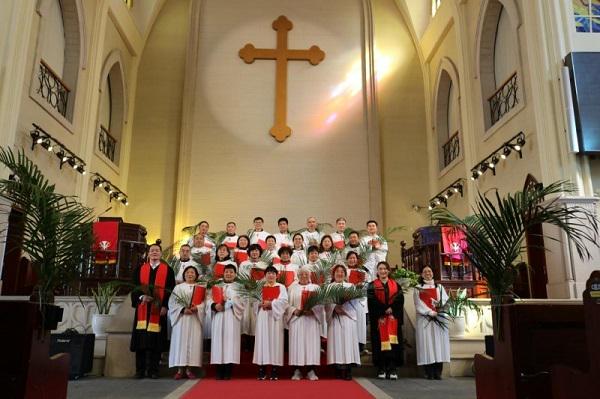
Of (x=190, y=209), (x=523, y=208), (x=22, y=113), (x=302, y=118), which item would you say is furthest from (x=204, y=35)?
(x=523, y=208)

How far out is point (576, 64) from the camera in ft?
26.4

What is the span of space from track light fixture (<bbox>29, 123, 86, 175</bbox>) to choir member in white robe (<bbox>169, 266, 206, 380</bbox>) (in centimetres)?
468

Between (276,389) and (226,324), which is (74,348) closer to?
(226,324)

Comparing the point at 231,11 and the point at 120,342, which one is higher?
the point at 231,11

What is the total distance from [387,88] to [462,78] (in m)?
3.12

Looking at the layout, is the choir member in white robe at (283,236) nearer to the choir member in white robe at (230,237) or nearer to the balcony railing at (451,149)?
the choir member in white robe at (230,237)

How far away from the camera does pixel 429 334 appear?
6660 mm

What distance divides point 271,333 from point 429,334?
207cm

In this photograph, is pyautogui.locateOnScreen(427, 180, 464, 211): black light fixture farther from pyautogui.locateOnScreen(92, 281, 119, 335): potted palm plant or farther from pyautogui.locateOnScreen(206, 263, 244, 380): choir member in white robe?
pyautogui.locateOnScreen(92, 281, 119, 335): potted palm plant

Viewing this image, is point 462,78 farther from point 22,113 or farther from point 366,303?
point 22,113

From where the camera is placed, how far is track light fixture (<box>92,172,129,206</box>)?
12241 mm

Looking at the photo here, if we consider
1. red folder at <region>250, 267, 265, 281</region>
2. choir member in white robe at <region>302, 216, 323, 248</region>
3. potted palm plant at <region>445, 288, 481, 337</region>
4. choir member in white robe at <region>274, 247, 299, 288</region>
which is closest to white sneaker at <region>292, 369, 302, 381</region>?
choir member in white robe at <region>274, 247, 299, 288</region>

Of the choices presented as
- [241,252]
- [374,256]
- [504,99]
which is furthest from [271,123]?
[374,256]

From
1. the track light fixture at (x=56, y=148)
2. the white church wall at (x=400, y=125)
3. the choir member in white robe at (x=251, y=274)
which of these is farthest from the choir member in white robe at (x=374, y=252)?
the track light fixture at (x=56, y=148)
